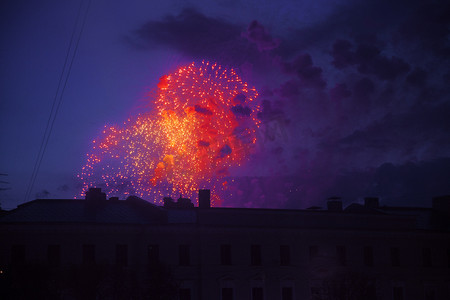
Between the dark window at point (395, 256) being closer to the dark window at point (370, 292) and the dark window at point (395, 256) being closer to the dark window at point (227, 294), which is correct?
the dark window at point (370, 292)

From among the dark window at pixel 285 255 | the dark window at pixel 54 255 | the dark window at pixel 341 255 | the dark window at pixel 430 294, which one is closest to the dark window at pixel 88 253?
the dark window at pixel 54 255

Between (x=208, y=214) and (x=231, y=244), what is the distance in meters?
3.54

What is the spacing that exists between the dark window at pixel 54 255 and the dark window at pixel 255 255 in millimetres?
17116

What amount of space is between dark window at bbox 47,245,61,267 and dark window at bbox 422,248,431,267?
3611 cm

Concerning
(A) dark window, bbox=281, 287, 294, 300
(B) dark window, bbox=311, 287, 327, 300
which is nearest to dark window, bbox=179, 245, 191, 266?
(A) dark window, bbox=281, 287, 294, 300

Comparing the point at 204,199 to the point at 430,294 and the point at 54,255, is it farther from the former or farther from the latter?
the point at 430,294

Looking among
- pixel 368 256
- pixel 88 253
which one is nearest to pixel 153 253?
pixel 88 253

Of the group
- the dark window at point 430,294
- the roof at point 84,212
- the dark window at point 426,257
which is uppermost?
the roof at point 84,212

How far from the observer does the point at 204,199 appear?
6106 cm

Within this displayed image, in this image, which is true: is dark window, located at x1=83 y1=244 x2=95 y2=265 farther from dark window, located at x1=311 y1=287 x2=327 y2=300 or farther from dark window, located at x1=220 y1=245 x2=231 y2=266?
dark window, located at x1=311 y1=287 x2=327 y2=300

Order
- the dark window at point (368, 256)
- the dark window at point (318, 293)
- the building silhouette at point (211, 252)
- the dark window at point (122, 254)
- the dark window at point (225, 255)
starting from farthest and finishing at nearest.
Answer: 1. the dark window at point (368, 256)
2. the dark window at point (225, 255)
3. the dark window at point (318, 293)
4. the dark window at point (122, 254)
5. the building silhouette at point (211, 252)

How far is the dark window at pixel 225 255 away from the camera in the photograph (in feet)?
188

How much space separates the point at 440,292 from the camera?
65250 mm

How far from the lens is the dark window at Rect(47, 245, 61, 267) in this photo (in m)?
52.5
